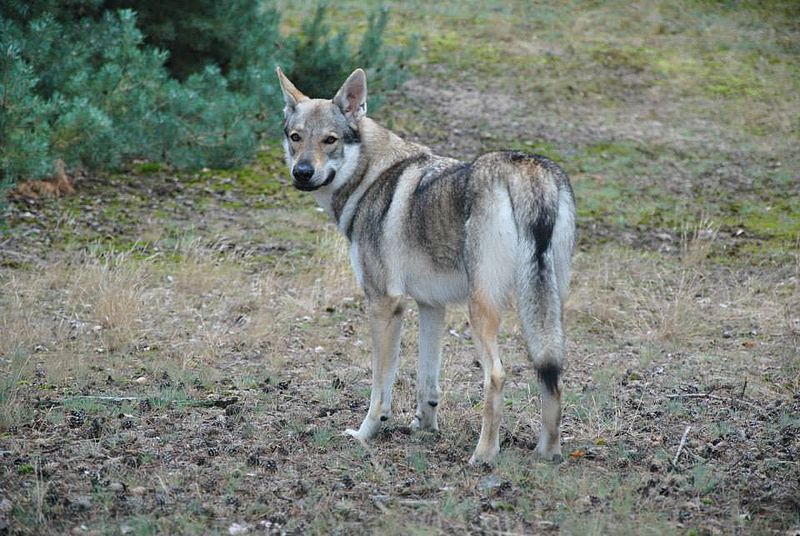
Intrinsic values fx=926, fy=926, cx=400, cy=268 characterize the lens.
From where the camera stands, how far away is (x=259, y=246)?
999cm

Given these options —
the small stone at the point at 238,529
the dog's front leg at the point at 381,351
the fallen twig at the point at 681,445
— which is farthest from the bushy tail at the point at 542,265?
the small stone at the point at 238,529

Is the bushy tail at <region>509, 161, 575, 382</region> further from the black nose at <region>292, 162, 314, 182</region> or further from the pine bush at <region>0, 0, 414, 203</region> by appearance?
the pine bush at <region>0, 0, 414, 203</region>

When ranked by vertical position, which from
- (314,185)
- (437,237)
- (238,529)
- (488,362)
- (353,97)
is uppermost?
(353,97)

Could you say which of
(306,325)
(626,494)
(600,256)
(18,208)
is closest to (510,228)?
(626,494)

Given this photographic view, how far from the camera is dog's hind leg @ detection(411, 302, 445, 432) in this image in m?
5.76

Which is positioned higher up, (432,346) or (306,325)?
(432,346)

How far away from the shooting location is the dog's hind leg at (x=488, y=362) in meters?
4.94

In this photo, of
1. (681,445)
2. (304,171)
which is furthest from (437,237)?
(681,445)

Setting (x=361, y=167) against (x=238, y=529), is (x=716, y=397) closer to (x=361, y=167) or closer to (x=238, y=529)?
(x=361, y=167)

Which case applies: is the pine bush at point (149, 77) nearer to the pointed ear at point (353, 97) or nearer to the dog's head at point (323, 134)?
the dog's head at point (323, 134)

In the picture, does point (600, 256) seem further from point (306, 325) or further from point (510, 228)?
point (510, 228)

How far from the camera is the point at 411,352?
754 centimetres

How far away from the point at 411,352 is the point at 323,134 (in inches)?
94.0

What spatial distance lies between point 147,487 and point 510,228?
2.27 metres
